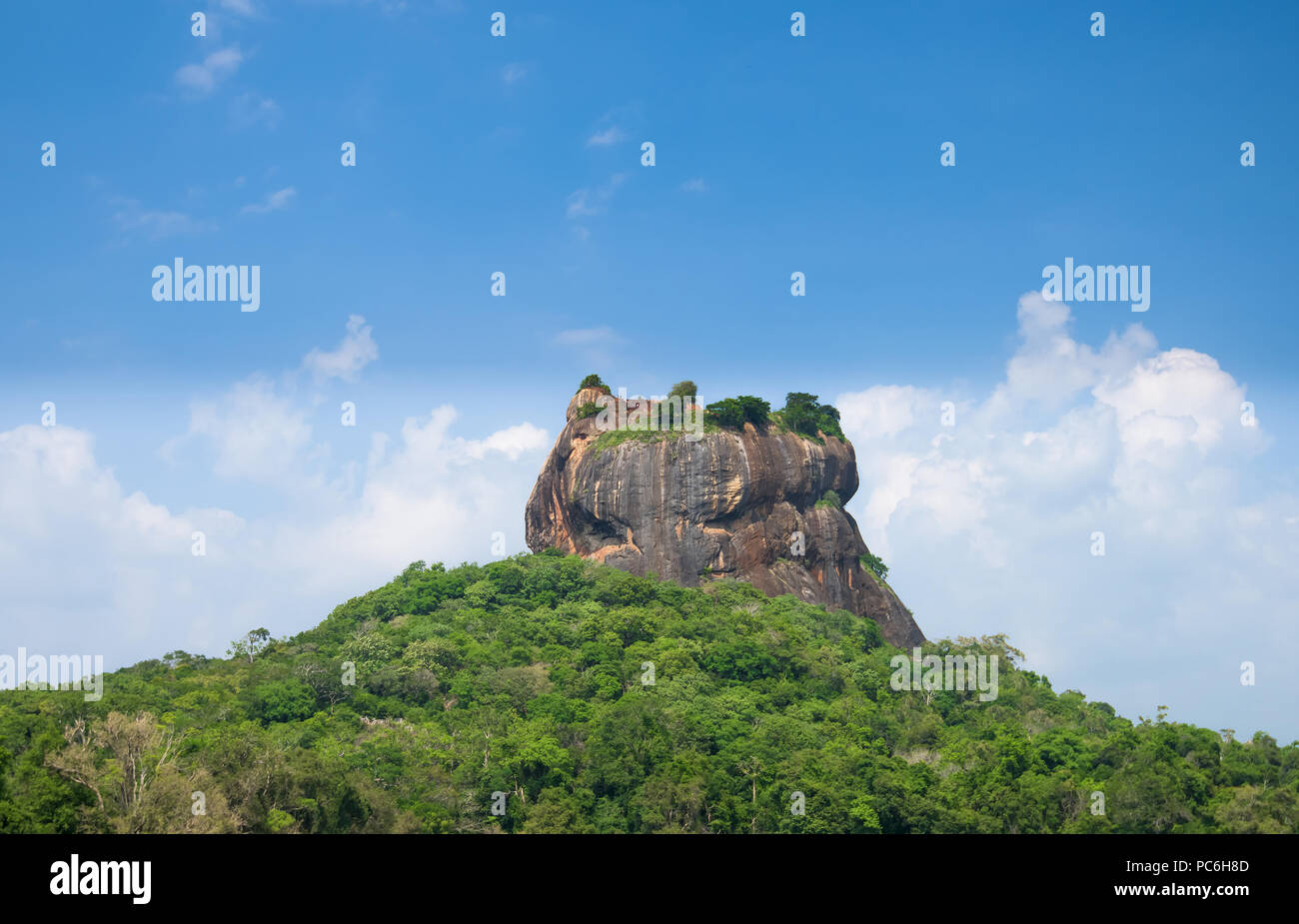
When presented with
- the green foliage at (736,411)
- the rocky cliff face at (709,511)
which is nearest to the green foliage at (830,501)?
the rocky cliff face at (709,511)

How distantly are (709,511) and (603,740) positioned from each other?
18.3m

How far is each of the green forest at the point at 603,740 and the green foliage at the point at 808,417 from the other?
996cm

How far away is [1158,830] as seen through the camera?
118 ft

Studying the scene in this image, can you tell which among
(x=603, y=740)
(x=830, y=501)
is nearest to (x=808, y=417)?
(x=830, y=501)

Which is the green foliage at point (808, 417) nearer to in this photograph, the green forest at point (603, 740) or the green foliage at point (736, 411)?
the green foliage at point (736, 411)

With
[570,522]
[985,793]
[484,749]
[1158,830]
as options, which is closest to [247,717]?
[484,749]

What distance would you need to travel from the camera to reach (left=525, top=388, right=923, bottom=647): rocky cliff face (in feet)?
185

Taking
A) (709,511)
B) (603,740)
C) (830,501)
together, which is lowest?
(603,740)

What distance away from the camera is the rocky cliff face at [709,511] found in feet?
185

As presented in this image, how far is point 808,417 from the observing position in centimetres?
6184

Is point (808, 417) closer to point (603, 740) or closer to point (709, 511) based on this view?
point (709, 511)

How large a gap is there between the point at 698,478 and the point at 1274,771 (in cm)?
2562
